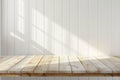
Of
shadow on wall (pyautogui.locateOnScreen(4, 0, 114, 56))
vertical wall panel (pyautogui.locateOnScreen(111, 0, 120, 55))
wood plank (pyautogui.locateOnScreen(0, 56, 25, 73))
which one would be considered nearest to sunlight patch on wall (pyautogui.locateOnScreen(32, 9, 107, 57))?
shadow on wall (pyautogui.locateOnScreen(4, 0, 114, 56))

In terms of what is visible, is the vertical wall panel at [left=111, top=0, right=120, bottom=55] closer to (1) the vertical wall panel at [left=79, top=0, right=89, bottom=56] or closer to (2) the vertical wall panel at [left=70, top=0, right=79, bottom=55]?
(1) the vertical wall panel at [left=79, top=0, right=89, bottom=56]

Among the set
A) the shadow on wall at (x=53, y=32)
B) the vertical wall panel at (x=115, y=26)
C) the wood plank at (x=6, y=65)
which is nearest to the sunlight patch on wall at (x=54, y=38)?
the shadow on wall at (x=53, y=32)

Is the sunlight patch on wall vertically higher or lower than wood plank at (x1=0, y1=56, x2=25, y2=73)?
higher

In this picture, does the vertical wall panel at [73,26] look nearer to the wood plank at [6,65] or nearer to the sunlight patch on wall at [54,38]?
the sunlight patch on wall at [54,38]

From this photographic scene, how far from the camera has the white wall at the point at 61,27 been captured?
9.70 feet

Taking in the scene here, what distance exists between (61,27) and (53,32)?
6.2 inches

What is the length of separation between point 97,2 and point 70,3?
44 centimetres

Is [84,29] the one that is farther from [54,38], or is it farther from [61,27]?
[54,38]

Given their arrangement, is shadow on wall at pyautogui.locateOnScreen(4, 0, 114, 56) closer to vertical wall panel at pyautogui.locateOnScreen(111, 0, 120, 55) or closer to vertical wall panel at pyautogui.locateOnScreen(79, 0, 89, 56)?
vertical wall panel at pyautogui.locateOnScreen(79, 0, 89, 56)

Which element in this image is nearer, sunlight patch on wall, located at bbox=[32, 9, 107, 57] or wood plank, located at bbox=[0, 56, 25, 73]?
wood plank, located at bbox=[0, 56, 25, 73]

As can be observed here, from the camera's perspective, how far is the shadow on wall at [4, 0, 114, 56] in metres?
2.97

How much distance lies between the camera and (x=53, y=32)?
118 inches

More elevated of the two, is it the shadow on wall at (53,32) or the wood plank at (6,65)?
the shadow on wall at (53,32)

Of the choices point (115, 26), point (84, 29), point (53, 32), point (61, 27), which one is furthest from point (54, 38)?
point (115, 26)
